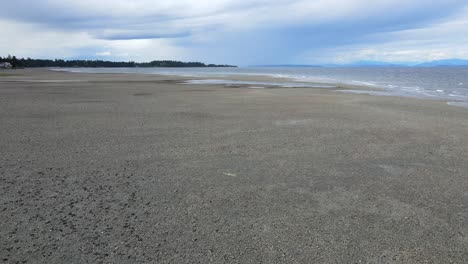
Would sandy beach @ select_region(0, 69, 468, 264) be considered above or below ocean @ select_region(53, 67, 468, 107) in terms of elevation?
below

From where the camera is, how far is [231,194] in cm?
569

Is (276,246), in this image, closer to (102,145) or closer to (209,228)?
(209,228)

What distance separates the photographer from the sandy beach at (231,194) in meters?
4.00

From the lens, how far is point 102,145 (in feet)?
29.0

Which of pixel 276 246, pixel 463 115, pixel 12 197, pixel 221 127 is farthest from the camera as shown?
pixel 463 115

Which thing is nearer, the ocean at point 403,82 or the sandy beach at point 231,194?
the sandy beach at point 231,194

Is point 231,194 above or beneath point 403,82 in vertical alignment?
beneath

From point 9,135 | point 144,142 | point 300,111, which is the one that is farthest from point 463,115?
point 9,135

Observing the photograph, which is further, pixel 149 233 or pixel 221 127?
pixel 221 127

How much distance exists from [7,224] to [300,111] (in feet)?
41.8

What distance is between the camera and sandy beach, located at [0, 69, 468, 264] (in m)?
4.00

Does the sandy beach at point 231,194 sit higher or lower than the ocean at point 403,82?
lower

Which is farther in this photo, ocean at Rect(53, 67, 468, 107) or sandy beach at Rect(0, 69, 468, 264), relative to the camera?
ocean at Rect(53, 67, 468, 107)

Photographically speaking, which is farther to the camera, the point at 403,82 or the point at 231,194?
the point at 403,82
